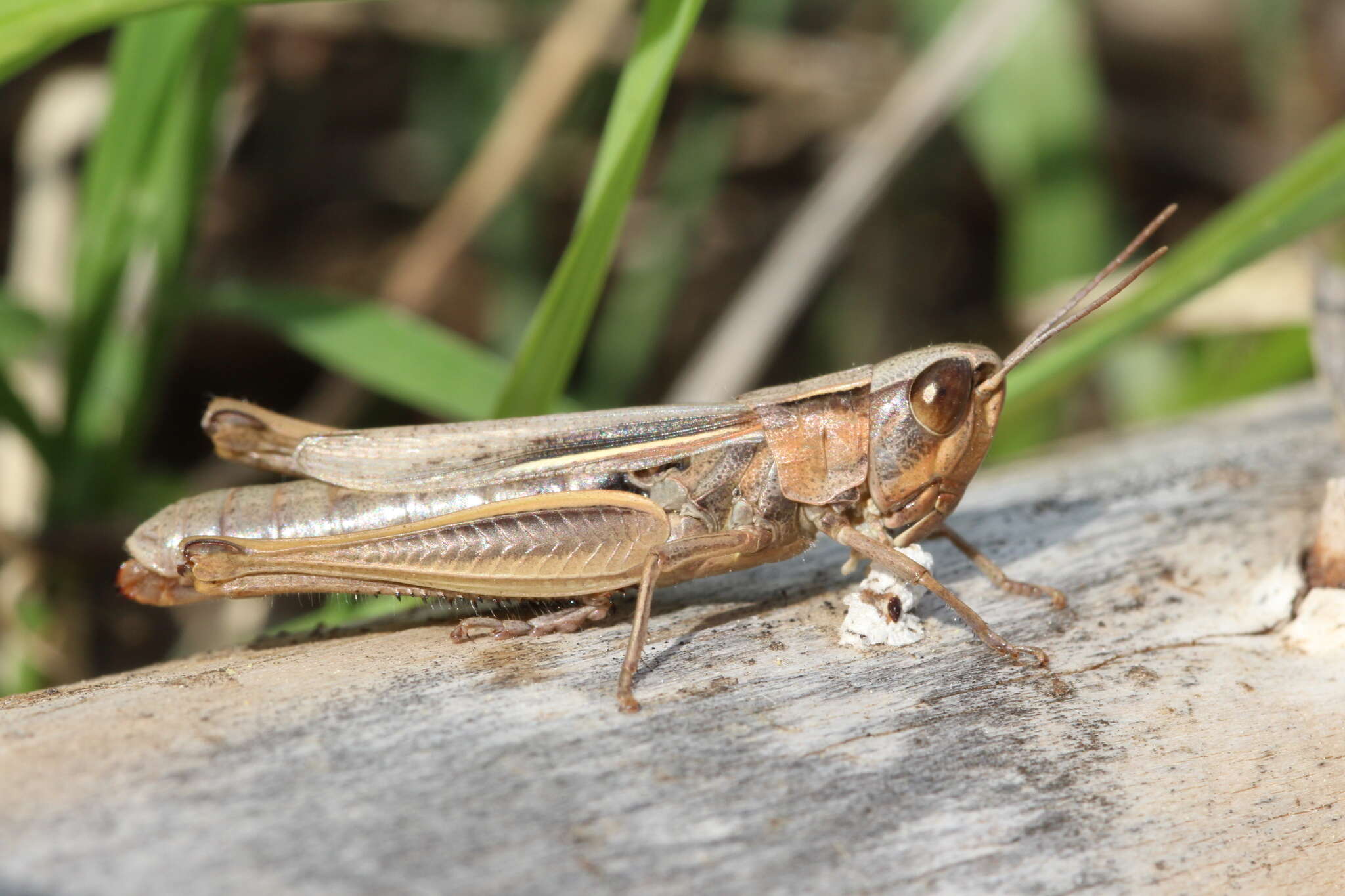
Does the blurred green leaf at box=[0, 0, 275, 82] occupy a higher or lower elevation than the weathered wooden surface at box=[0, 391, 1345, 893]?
higher

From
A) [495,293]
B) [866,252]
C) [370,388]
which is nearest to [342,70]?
[495,293]

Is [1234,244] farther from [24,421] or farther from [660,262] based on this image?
[24,421]

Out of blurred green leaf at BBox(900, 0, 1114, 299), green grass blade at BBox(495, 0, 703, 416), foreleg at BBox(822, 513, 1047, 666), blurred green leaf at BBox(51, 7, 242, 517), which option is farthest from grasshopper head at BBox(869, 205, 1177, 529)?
blurred green leaf at BBox(900, 0, 1114, 299)

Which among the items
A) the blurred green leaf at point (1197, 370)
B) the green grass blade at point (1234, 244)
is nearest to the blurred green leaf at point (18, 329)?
the green grass blade at point (1234, 244)

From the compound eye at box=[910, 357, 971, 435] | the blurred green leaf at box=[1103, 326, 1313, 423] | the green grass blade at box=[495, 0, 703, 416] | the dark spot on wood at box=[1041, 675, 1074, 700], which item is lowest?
the dark spot on wood at box=[1041, 675, 1074, 700]

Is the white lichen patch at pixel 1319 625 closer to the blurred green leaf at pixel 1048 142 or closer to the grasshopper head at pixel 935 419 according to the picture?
the grasshopper head at pixel 935 419

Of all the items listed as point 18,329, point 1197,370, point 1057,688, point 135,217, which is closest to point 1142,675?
point 1057,688

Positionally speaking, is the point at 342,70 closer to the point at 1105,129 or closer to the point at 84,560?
the point at 84,560

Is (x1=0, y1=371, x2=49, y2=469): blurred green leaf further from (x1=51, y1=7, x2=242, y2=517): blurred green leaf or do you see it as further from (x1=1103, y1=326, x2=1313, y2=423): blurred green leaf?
(x1=1103, y1=326, x2=1313, y2=423): blurred green leaf
